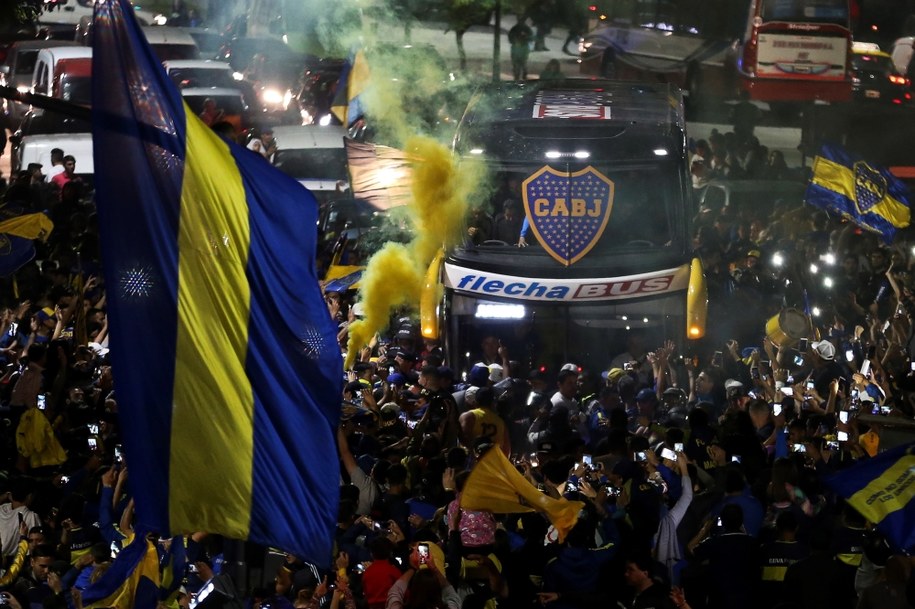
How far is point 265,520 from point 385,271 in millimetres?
10795

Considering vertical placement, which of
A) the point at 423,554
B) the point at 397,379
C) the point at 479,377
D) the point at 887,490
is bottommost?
the point at 397,379

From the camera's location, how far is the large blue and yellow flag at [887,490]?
8883mm

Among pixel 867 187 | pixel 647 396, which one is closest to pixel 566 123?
pixel 867 187

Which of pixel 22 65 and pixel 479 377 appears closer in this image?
pixel 479 377

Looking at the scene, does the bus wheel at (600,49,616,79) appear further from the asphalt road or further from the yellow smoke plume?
the yellow smoke plume

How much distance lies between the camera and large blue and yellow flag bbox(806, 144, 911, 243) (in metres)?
17.4

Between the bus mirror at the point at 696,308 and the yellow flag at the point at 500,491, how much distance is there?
6.08m

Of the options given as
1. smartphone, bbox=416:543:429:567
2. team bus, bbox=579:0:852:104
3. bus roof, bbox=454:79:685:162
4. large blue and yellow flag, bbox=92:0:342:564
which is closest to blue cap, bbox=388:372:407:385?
bus roof, bbox=454:79:685:162

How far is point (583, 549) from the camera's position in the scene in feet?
31.0

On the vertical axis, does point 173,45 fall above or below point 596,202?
below

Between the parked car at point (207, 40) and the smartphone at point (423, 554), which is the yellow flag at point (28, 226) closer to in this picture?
the smartphone at point (423, 554)

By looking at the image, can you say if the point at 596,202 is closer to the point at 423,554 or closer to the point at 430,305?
the point at 430,305

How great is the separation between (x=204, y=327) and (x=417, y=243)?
431 inches

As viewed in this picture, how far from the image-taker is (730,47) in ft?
98.4
